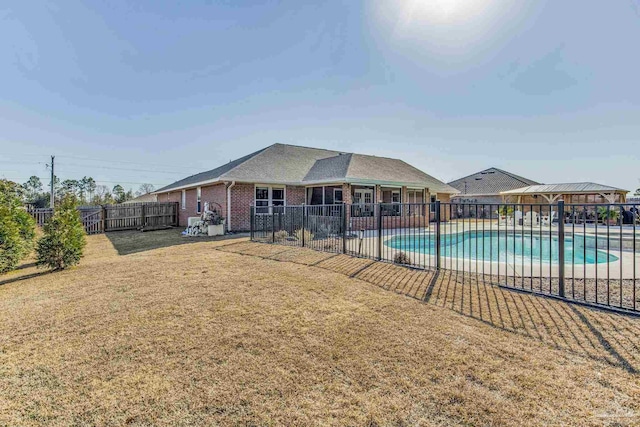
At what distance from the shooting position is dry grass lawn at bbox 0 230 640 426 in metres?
2.19

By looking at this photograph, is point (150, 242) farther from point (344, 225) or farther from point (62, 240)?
point (344, 225)

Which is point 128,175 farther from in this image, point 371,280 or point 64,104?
point 371,280

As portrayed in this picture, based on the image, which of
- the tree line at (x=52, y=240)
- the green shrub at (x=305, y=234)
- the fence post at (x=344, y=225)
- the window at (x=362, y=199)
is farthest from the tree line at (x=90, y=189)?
the fence post at (x=344, y=225)

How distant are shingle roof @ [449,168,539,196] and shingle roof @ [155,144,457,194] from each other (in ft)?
49.7

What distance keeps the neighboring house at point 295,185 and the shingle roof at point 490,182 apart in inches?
664

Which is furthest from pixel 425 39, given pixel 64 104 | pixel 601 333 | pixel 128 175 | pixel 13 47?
pixel 128 175

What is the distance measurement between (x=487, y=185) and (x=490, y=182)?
90cm

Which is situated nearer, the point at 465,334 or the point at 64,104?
the point at 465,334

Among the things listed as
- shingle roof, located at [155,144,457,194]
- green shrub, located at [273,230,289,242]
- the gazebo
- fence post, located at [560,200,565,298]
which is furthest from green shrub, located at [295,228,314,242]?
the gazebo

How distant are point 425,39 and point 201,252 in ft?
37.2

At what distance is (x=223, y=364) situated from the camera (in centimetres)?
284

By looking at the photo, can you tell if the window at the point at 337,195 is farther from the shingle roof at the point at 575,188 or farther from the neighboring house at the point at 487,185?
the neighboring house at the point at 487,185

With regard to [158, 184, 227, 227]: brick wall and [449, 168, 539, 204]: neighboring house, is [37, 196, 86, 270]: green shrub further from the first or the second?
[449, 168, 539, 204]: neighboring house

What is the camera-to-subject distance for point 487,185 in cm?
3522
